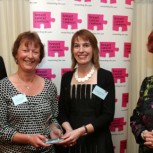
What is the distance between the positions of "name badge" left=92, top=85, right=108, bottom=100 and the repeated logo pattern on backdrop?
507mm

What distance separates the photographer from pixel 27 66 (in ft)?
6.03

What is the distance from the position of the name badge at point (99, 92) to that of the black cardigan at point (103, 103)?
25 mm

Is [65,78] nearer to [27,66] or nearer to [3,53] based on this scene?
[27,66]

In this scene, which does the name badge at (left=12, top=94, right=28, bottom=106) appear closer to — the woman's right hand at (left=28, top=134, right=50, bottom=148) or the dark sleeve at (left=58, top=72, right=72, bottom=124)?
the woman's right hand at (left=28, top=134, right=50, bottom=148)

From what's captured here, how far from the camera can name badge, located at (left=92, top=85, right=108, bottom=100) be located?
6.68ft

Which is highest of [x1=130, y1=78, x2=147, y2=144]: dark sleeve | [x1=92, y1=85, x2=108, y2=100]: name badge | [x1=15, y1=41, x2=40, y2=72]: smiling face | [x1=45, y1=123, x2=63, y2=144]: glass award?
[x1=15, y1=41, x2=40, y2=72]: smiling face

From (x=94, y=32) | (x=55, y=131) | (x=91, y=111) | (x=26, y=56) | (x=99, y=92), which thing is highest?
(x=94, y=32)

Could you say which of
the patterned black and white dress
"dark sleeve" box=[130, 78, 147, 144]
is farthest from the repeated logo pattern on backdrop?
"dark sleeve" box=[130, 78, 147, 144]

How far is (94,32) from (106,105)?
792 millimetres

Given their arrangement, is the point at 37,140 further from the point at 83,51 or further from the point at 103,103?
the point at 83,51

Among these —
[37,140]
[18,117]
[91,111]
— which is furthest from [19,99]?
[91,111]

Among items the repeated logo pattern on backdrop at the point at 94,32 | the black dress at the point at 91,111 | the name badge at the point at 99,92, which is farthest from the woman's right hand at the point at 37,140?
the repeated logo pattern on backdrop at the point at 94,32

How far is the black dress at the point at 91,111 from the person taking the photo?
6.70ft

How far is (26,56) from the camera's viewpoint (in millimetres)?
1835
